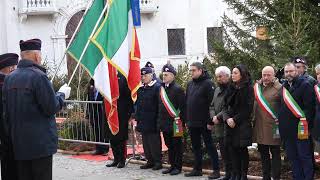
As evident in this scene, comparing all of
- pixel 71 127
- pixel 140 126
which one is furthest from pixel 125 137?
pixel 71 127

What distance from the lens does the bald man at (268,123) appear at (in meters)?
7.68

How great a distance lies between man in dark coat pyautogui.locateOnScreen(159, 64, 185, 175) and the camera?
30.1 ft

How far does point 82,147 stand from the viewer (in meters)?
12.2

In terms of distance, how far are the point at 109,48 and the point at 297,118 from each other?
318cm

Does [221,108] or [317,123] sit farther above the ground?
[221,108]

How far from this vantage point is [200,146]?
8984 mm

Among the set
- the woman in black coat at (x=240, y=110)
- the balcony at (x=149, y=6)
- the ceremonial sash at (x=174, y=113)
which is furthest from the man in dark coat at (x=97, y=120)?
the balcony at (x=149, y=6)

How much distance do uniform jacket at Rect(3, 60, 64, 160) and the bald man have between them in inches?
122

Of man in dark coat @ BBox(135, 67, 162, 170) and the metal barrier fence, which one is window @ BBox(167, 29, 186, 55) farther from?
man in dark coat @ BBox(135, 67, 162, 170)

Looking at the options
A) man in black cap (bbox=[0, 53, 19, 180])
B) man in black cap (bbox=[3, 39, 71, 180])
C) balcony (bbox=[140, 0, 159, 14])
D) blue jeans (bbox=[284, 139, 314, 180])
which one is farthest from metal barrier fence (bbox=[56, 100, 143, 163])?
balcony (bbox=[140, 0, 159, 14])

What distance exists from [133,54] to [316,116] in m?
3.38

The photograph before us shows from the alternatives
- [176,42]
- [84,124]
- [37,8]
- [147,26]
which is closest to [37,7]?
[37,8]

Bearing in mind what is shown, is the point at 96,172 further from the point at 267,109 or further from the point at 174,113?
the point at 267,109

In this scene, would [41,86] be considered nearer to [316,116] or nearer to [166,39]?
[316,116]
